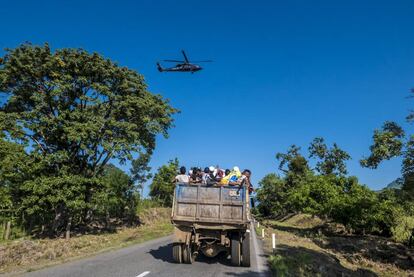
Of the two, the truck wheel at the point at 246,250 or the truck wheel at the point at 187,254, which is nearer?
the truck wheel at the point at 246,250

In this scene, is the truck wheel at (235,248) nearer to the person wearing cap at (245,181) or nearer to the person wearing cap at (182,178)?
the person wearing cap at (245,181)

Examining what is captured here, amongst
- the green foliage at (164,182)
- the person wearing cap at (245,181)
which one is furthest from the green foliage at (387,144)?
the green foliage at (164,182)

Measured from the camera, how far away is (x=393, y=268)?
50.6 ft

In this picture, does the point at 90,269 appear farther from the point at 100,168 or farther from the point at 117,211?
the point at 117,211

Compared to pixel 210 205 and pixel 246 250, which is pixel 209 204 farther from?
pixel 246 250

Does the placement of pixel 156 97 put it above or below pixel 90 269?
above

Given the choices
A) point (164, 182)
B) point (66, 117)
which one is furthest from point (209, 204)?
point (164, 182)

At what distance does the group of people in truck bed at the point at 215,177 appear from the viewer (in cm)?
1024

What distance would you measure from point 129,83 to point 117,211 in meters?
18.8

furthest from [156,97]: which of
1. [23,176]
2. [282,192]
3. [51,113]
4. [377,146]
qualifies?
[282,192]

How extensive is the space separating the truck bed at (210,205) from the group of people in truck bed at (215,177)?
0.26m

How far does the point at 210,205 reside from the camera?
9.91 meters

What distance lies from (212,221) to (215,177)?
1978mm

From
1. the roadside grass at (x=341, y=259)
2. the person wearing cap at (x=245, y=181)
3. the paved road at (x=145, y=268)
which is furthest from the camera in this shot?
the roadside grass at (x=341, y=259)
